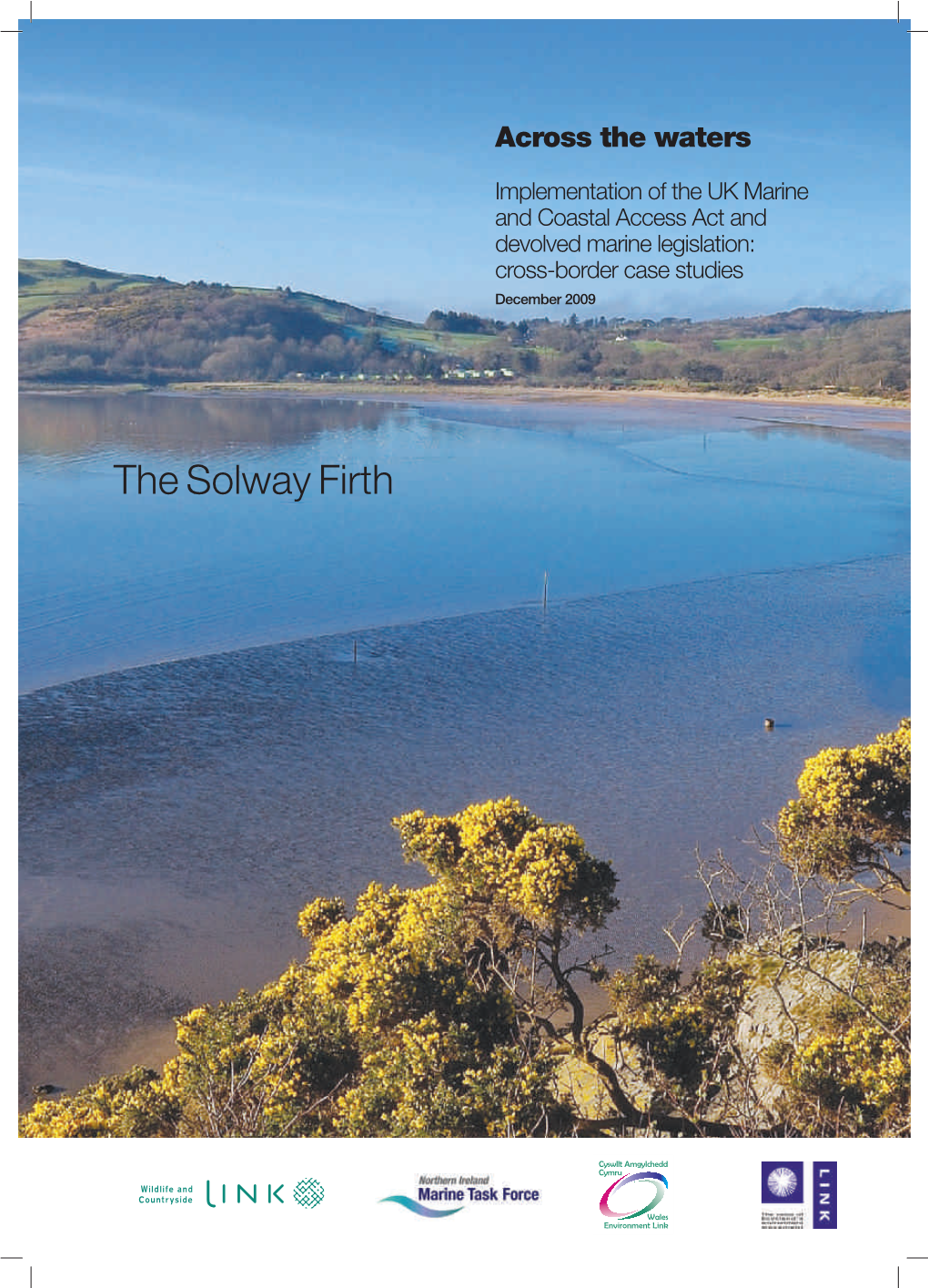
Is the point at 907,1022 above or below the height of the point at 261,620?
below

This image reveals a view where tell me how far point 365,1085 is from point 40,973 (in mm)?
5419

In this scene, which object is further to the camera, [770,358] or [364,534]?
[364,534]

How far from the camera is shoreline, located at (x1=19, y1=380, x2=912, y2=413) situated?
1714 centimetres

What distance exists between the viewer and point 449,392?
18469 mm

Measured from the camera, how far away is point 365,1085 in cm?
521
